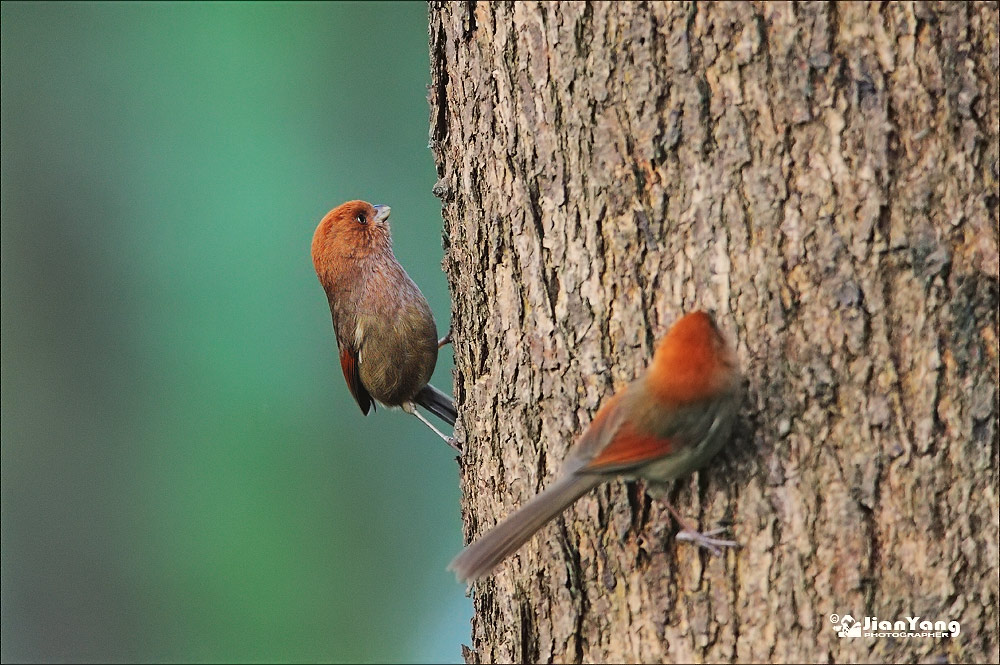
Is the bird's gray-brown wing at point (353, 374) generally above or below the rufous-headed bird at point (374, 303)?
below

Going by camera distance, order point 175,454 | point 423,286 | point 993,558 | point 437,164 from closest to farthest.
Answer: point 993,558 → point 437,164 → point 423,286 → point 175,454

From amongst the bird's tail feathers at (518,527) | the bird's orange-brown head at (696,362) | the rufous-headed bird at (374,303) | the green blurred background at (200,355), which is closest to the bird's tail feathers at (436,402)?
the rufous-headed bird at (374,303)

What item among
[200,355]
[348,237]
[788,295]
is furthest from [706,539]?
[200,355]

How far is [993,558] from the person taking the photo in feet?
6.94

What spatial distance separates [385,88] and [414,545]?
3.98 meters

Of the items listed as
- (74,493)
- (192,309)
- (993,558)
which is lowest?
(74,493)

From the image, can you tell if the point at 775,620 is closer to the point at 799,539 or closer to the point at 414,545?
the point at 799,539

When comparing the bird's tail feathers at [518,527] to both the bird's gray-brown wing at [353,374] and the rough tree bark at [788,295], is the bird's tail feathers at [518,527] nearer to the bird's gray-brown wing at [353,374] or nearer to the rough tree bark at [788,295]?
the rough tree bark at [788,295]

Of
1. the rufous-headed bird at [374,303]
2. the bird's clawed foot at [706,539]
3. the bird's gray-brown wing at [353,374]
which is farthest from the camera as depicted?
the bird's gray-brown wing at [353,374]

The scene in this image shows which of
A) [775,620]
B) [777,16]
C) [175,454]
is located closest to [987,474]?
[775,620]

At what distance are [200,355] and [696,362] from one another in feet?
20.9

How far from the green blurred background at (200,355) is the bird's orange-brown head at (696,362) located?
5969 millimetres

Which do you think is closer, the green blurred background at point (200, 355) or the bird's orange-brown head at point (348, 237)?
the bird's orange-brown head at point (348, 237)

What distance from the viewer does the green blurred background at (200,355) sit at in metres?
8.04
